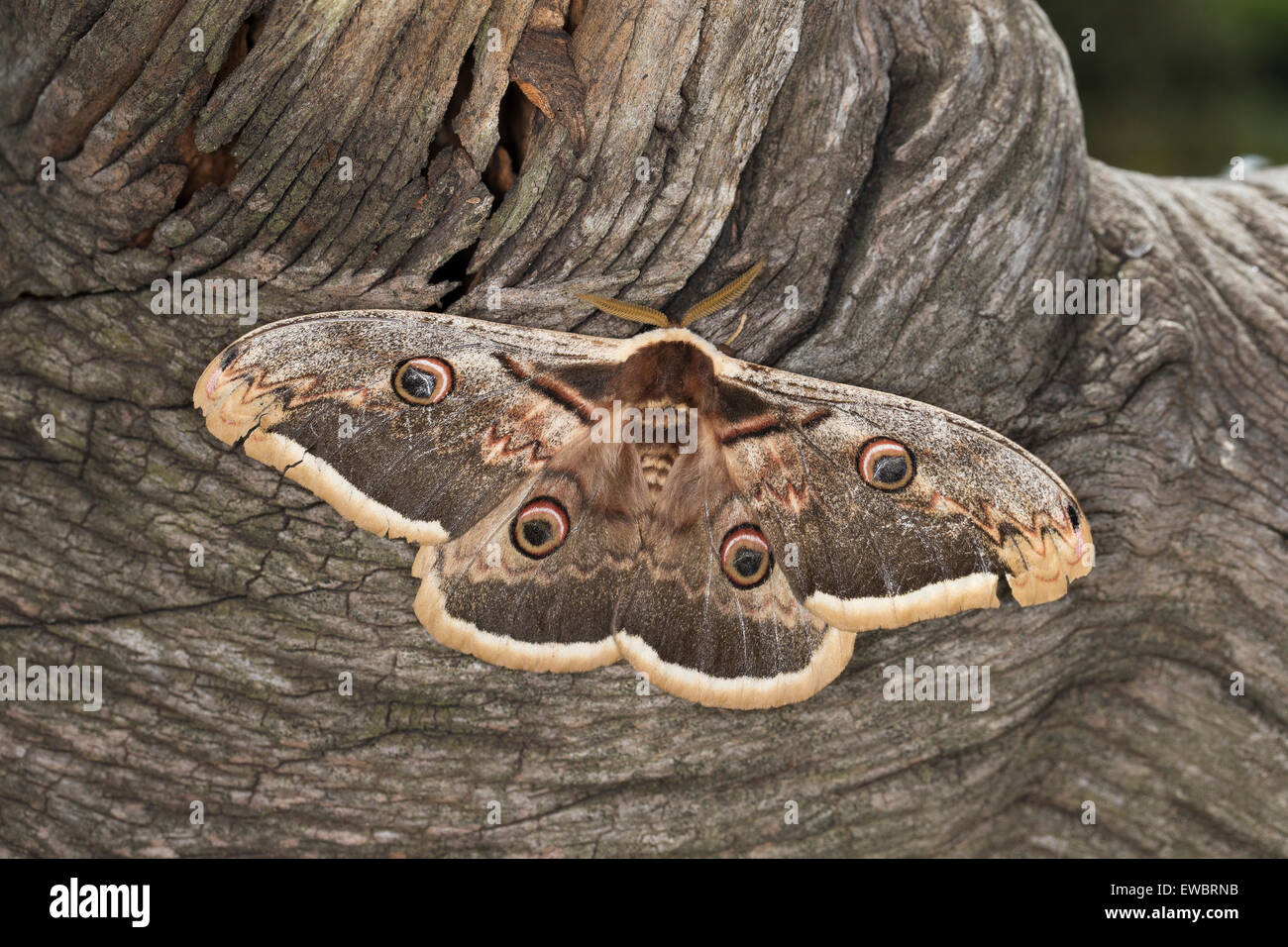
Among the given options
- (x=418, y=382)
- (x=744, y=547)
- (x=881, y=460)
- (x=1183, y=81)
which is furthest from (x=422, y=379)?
(x=1183, y=81)

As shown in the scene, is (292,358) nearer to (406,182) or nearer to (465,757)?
(406,182)

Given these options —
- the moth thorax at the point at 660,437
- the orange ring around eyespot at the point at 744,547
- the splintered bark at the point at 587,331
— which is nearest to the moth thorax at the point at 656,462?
the moth thorax at the point at 660,437

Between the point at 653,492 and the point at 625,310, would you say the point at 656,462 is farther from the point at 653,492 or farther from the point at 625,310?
the point at 625,310

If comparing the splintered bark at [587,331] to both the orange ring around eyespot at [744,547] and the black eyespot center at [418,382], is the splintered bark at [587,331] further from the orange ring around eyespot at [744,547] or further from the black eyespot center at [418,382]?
the orange ring around eyespot at [744,547]

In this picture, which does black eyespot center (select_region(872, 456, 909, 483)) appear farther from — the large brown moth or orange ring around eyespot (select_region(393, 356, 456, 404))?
orange ring around eyespot (select_region(393, 356, 456, 404))

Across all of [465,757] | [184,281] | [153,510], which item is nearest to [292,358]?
[184,281]

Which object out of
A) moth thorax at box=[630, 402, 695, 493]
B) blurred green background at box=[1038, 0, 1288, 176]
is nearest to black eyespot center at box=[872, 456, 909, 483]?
moth thorax at box=[630, 402, 695, 493]

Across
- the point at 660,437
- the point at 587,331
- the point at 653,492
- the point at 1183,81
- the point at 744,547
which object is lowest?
the point at 744,547
